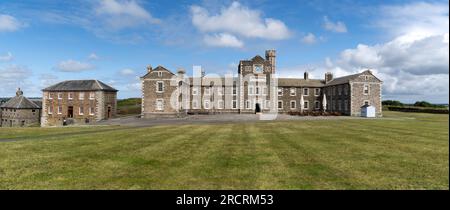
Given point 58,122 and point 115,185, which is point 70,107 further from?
point 115,185

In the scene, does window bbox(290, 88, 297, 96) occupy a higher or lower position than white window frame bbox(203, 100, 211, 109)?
higher

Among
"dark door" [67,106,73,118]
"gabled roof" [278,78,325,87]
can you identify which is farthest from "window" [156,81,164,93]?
"gabled roof" [278,78,325,87]

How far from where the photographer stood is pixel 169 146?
47.5ft

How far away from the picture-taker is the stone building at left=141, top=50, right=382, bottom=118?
55156mm

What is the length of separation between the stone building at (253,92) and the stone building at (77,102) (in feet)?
27.6

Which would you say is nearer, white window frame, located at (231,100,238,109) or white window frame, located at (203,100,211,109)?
white window frame, located at (231,100,238,109)

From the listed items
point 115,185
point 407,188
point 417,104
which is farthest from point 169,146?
point 417,104

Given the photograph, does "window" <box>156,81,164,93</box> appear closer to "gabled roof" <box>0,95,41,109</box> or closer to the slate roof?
the slate roof

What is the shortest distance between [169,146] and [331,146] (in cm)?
814

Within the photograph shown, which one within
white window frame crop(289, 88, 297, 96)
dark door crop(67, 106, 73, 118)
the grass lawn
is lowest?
the grass lawn

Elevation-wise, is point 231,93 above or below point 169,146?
above

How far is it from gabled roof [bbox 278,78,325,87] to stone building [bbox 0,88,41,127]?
56.5 metres

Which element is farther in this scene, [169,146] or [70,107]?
[70,107]

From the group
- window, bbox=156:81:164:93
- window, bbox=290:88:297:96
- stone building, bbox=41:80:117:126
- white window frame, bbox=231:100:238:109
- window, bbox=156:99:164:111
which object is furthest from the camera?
window, bbox=290:88:297:96
